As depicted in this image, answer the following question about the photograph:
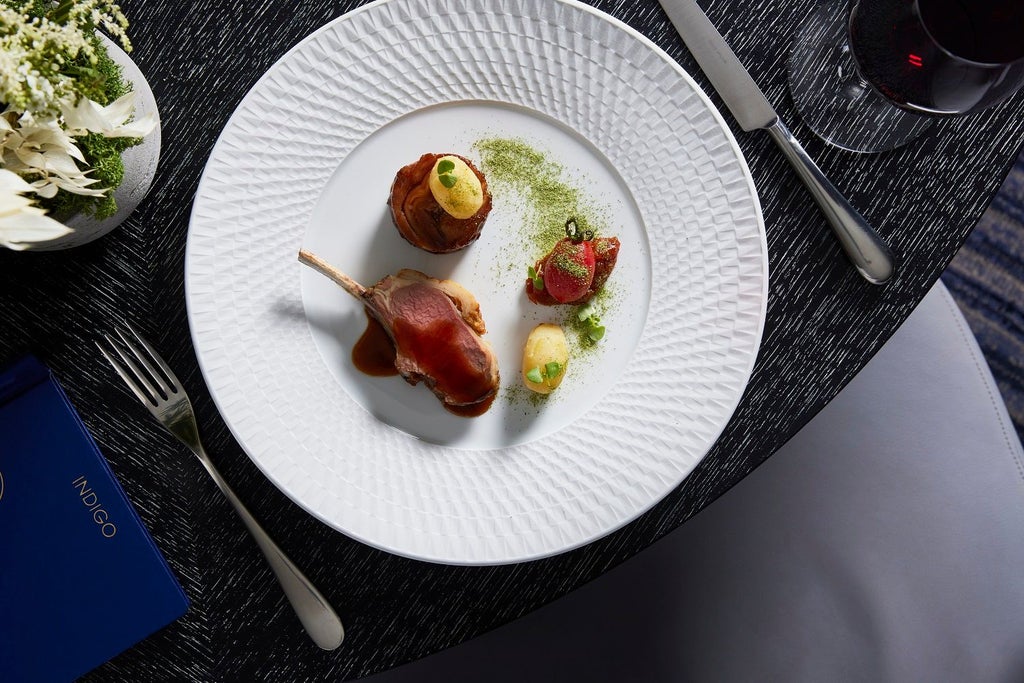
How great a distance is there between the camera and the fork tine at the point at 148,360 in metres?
1.07

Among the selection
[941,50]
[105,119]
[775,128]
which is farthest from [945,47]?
[105,119]

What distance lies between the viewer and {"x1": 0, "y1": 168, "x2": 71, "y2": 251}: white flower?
0.68 meters

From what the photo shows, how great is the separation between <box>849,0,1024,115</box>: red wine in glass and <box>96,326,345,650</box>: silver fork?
1011 mm

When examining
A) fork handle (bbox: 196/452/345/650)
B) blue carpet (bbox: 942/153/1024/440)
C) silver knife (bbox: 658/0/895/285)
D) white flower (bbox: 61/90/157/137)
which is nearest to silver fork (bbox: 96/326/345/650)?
fork handle (bbox: 196/452/345/650)

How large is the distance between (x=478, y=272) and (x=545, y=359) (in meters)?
0.18

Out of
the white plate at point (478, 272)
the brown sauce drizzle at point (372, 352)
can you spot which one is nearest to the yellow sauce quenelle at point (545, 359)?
the white plate at point (478, 272)

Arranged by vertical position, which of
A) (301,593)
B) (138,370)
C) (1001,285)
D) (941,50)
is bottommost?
(301,593)

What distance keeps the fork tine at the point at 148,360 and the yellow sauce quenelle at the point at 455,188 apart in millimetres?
471

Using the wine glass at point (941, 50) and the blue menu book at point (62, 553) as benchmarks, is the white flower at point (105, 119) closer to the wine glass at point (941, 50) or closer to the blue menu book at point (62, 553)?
the blue menu book at point (62, 553)

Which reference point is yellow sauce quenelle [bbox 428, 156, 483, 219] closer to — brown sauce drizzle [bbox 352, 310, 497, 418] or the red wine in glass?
brown sauce drizzle [bbox 352, 310, 497, 418]

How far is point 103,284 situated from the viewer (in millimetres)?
1092

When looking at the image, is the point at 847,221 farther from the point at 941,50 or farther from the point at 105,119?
the point at 105,119

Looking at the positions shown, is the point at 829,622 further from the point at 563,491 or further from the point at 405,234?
the point at 405,234

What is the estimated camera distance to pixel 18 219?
711 mm
